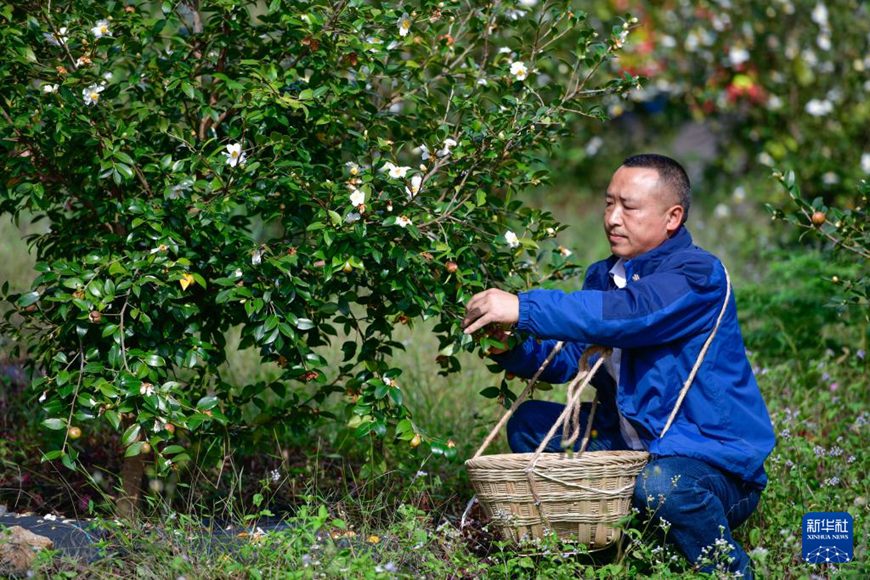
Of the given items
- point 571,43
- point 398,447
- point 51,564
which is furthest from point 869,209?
point 571,43

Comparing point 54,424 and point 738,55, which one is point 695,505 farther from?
point 738,55

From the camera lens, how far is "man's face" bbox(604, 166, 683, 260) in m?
2.97

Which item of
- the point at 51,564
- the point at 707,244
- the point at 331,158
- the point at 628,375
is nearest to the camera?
the point at 51,564

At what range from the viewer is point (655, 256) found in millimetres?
2939

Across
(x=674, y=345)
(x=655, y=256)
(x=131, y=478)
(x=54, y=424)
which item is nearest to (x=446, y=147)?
(x=655, y=256)

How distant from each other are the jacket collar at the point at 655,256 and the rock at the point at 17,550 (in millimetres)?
1755

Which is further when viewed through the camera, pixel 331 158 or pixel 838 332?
pixel 838 332

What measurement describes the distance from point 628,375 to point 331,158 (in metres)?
1.09

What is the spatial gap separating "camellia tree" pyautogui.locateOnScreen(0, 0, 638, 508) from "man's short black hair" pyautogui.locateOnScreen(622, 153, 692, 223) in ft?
0.68

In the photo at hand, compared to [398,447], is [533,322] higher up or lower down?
higher up

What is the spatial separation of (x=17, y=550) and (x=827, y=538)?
218 cm

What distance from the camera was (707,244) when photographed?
6480mm

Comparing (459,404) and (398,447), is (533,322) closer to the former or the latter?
(398,447)

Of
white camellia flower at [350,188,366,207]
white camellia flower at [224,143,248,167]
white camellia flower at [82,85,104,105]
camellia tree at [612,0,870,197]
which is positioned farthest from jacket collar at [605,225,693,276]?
camellia tree at [612,0,870,197]
